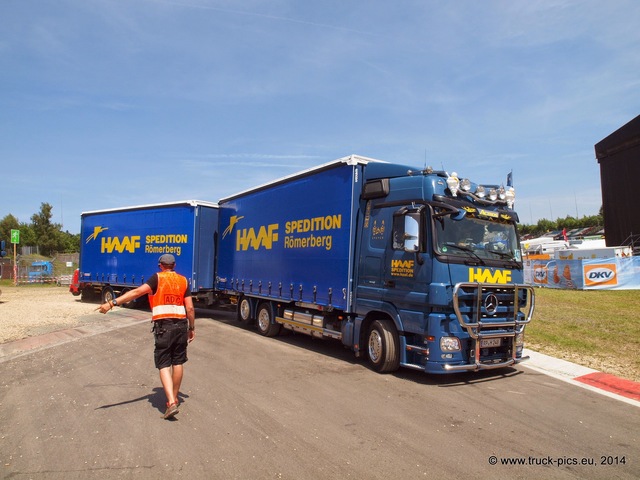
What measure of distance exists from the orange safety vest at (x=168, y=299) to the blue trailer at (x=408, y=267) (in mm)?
3393

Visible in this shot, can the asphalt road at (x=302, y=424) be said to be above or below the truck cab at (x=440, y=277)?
below

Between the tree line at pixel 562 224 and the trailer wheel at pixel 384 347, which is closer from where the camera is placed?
the trailer wheel at pixel 384 347

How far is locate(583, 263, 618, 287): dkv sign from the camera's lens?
23375 mm

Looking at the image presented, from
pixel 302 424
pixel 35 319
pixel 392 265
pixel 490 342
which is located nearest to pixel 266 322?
pixel 392 265

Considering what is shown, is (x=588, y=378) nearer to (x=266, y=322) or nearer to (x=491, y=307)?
(x=491, y=307)

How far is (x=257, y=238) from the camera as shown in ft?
39.2

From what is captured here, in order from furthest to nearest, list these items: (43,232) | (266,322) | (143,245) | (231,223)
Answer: (43,232)
(143,245)
(231,223)
(266,322)

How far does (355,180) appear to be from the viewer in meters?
8.40

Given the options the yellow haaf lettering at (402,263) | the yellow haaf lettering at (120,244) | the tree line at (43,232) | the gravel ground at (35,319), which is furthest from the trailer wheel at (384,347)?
the tree line at (43,232)

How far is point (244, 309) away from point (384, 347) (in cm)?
619

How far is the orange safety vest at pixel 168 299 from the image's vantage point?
534 cm

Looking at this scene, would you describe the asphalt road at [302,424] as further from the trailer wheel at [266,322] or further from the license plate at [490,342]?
the trailer wheel at [266,322]

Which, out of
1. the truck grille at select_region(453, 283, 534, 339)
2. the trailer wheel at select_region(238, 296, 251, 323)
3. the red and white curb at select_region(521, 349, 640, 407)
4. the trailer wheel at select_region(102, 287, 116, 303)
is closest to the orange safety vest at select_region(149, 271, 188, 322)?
the truck grille at select_region(453, 283, 534, 339)

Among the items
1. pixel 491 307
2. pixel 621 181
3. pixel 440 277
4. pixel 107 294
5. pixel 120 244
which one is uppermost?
pixel 621 181
